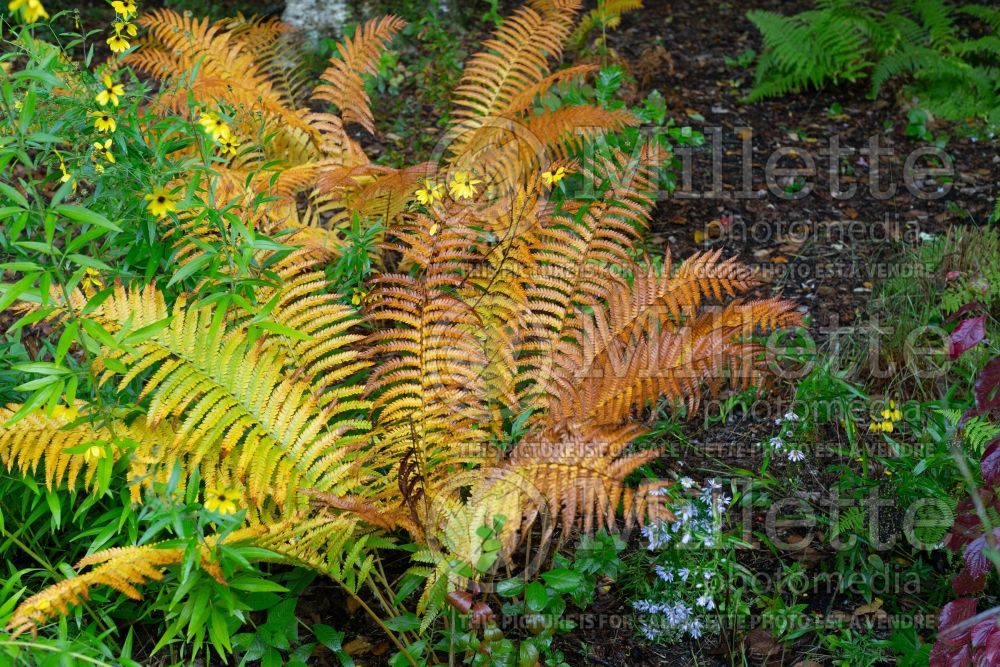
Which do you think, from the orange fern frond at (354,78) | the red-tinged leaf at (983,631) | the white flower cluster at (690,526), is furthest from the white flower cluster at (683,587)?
the orange fern frond at (354,78)

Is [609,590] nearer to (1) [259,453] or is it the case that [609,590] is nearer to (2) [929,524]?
(2) [929,524]

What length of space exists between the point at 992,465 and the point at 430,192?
1533mm

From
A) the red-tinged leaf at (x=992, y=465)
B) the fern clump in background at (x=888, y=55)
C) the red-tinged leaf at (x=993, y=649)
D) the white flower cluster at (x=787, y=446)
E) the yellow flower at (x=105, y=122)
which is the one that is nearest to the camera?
the red-tinged leaf at (x=993, y=649)

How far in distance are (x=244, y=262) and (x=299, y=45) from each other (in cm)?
266

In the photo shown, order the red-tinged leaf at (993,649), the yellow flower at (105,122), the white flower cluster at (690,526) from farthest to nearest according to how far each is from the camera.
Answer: the white flower cluster at (690,526) → the yellow flower at (105,122) → the red-tinged leaf at (993,649)

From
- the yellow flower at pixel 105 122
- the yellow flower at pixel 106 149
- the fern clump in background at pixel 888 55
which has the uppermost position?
the fern clump in background at pixel 888 55

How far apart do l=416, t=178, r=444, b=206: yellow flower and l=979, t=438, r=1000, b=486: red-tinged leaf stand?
1.40m

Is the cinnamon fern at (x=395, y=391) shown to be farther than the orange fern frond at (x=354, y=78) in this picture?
No

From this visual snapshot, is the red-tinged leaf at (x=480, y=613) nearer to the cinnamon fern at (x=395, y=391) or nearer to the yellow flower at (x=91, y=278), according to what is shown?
the cinnamon fern at (x=395, y=391)

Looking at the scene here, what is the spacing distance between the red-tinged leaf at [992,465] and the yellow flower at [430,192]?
Result: 140 cm

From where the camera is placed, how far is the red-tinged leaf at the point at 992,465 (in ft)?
5.35

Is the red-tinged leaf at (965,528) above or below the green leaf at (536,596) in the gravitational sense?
above

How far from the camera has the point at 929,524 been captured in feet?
6.96

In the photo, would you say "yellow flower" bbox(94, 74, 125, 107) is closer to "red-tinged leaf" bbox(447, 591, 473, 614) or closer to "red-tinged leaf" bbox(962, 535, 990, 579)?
"red-tinged leaf" bbox(447, 591, 473, 614)
